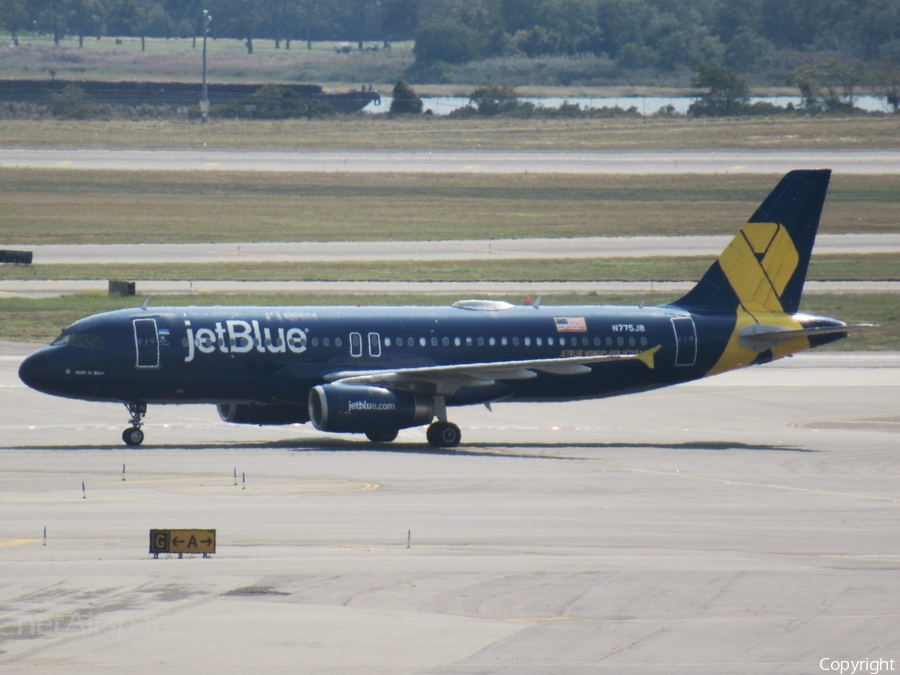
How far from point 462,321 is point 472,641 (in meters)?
23.8

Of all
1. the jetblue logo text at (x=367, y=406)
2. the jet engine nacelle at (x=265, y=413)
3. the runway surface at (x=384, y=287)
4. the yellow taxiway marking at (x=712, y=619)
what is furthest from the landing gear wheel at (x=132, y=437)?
the runway surface at (x=384, y=287)

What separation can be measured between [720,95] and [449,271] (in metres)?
94.1

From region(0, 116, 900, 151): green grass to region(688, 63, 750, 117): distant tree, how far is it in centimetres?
509

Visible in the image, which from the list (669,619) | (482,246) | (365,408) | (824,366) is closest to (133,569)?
(669,619)

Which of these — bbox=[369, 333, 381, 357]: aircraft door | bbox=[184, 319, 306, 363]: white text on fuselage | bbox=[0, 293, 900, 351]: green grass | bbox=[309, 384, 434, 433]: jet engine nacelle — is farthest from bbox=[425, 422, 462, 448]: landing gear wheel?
bbox=[0, 293, 900, 351]: green grass

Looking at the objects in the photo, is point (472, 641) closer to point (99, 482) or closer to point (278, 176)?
point (99, 482)

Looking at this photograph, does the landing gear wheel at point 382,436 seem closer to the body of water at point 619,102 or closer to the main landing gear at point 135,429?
the main landing gear at point 135,429

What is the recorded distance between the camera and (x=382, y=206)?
113 m

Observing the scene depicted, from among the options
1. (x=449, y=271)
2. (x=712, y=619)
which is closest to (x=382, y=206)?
(x=449, y=271)

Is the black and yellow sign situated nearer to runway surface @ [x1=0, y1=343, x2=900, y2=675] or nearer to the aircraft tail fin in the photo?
runway surface @ [x1=0, y1=343, x2=900, y2=675]

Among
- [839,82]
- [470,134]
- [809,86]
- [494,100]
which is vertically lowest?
[470,134]

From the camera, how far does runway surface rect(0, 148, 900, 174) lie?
127m

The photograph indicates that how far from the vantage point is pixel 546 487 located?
32.6 meters

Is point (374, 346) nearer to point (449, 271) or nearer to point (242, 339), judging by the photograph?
point (242, 339)
